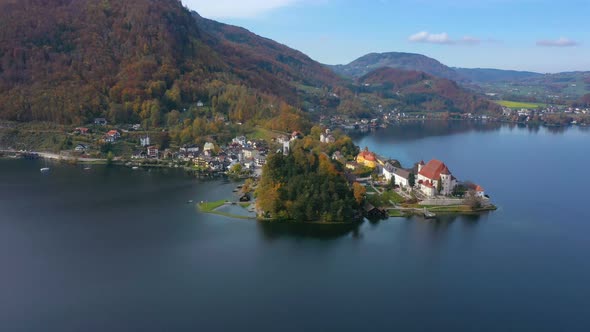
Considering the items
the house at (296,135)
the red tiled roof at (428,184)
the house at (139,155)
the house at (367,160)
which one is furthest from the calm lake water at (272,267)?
the house at (296,135)

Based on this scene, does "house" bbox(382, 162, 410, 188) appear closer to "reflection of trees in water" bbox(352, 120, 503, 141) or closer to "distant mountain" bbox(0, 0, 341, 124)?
"distant mountain" bbox(0, 0, 341, 124)

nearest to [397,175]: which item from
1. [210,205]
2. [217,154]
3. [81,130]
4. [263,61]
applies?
[210,205]

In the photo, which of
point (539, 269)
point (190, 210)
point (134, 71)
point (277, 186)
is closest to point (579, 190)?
point (539, 269)

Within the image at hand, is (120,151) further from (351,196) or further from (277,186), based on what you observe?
(351,196)

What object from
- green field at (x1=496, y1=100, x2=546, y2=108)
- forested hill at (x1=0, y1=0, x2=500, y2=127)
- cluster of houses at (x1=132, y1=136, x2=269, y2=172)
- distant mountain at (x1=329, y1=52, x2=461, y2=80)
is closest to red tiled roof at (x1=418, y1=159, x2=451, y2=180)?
cluster of houses at (x1=132, y1=136, x2=269, y2=172)

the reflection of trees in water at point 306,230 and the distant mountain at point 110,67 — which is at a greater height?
the distant mountain at point 110,67

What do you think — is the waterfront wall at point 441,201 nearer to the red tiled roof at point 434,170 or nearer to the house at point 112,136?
the red tiled roof at point 434,170
